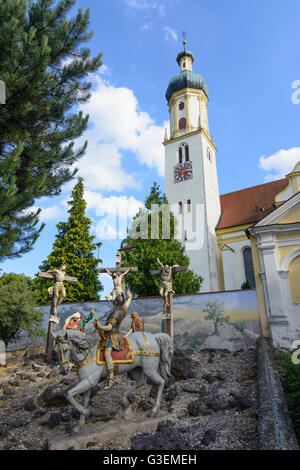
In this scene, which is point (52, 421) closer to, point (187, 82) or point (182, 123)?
point (182, 123)

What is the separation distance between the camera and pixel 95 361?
5.36m

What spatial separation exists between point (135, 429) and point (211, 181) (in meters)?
26.4

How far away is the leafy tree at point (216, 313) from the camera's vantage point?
37.8 ft

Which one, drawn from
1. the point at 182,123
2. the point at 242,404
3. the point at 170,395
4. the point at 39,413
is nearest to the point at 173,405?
the point at 170,395

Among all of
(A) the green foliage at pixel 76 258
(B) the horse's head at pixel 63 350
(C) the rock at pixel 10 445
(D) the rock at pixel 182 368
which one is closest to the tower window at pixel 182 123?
(A) the green foliage at pixel 76 258

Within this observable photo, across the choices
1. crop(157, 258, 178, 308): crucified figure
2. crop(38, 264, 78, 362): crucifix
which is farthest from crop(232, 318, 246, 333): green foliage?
crop(38, 264, 78, 362): crucifix

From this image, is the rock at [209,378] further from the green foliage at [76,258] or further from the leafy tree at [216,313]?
the green foliage at [76,258]

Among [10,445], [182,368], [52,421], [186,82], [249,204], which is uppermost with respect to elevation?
[186,82]

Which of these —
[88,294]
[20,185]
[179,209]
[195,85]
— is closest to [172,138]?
[195,85]

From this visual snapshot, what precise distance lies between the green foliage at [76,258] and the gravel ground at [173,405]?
34.3ft

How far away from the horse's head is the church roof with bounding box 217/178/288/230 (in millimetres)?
23026

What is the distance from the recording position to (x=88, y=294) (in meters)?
21.0

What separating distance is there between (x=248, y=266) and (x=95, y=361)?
71.3ft
